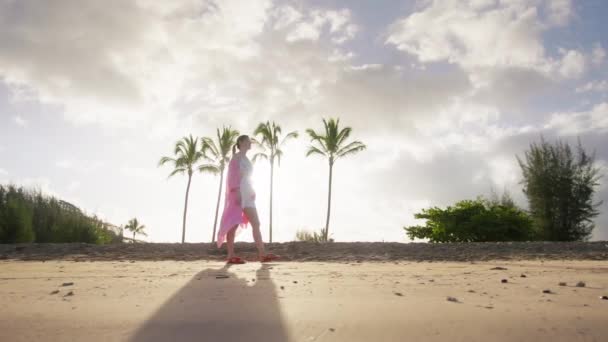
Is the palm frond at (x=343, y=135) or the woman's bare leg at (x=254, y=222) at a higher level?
the palm frond at (x=343, y=135)

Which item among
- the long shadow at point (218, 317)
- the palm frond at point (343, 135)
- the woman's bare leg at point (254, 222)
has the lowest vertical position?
the long shadow at point (218, 317)

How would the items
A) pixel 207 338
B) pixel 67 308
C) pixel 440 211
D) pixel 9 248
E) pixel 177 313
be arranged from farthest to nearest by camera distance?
pixel 440 211
pixel 9 248
pixel 67 308
pixel 177 313
pixel 207 338

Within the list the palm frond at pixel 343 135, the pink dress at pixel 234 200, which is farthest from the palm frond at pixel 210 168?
the pink dress at pixel 234 200

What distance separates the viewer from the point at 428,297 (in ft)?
8.93

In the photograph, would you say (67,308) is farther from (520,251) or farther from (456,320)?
(520,251)

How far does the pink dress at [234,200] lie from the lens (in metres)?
6.00

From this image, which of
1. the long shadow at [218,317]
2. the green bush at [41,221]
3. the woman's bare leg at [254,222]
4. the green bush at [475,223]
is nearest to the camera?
the long shadow at [218,317]

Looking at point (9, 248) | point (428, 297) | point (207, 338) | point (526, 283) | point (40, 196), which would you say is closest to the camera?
point (207, 338)

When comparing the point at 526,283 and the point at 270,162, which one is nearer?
the point at 526,283

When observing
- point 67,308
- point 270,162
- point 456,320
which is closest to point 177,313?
point 67,308

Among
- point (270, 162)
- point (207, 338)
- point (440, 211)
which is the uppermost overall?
point (270, 162)

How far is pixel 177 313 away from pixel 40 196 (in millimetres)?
16540

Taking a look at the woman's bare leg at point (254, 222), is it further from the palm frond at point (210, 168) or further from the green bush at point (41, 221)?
the palm frond at point (210, 168)

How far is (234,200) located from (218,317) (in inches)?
155
